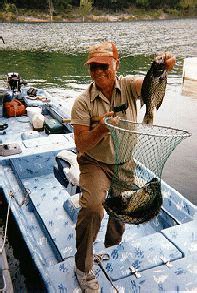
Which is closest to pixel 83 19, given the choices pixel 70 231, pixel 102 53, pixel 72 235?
pixel 70 231

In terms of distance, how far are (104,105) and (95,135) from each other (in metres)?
0.51

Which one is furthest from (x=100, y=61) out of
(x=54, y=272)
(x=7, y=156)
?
(x=7, y=156)

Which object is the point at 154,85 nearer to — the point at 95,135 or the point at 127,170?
the point at 95,135

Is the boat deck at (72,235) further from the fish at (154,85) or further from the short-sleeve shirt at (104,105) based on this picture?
the fish at (154,85)

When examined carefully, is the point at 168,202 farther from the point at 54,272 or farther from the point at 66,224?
the point at 54,272

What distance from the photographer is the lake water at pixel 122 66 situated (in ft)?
36.7

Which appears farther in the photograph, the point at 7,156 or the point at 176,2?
the point at 176,2

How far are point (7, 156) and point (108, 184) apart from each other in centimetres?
365

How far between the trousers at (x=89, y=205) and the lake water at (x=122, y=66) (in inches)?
88.1

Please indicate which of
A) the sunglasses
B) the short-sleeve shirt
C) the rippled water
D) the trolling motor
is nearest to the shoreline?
the rippled water

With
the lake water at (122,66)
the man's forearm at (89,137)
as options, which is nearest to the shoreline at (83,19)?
the lake water at (122,66)

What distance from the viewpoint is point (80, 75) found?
86.8ft

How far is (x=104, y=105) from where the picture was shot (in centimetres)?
398

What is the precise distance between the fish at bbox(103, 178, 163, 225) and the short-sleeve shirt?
1.62ft
